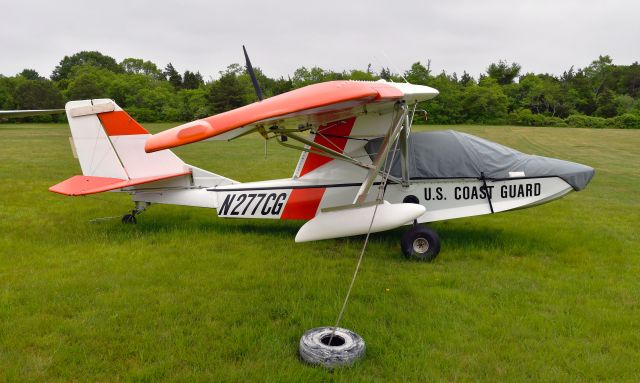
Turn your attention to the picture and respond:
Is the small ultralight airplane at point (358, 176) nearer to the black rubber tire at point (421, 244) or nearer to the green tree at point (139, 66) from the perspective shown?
the black rubber tire at point (421, 244)

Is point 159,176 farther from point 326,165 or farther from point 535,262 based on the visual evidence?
point 535,262

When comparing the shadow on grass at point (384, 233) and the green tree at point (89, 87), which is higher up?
the green tree at point (89, 87)

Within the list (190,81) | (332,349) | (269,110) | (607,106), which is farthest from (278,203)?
(190,81)

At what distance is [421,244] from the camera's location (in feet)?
19.8

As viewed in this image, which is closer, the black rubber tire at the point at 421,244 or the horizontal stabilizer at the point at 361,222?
the horizontal stabilizer at the point at 361,222

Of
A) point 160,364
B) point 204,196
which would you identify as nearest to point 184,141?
point 160,364

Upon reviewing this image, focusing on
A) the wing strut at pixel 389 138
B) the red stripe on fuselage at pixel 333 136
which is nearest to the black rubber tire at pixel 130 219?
the red stripe on fuselage at pixel 333 136

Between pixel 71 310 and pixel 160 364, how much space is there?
1.65m

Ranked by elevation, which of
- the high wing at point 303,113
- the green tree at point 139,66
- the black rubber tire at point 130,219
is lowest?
the black rubber tire at point 130,219

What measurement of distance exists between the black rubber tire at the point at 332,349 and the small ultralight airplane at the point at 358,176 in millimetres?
2083

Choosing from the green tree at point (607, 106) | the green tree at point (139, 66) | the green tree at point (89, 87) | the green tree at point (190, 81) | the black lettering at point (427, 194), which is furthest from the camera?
the green tree at point (139, 66)

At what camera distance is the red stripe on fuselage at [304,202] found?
6.79 m

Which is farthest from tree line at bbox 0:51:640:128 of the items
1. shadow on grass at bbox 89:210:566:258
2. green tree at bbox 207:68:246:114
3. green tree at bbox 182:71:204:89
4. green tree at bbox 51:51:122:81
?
shadow on grass at bbox 89:210:566:258

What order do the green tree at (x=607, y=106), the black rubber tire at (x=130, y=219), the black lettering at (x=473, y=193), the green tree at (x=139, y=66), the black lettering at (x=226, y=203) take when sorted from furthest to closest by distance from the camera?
the green tree at (x=139, y=66), the green tree at (x=607, y=106), the black rubber tire at (x=130, y=219), the black lettering at (x=226, y=203), the black lettering at (x=473, y=193)
